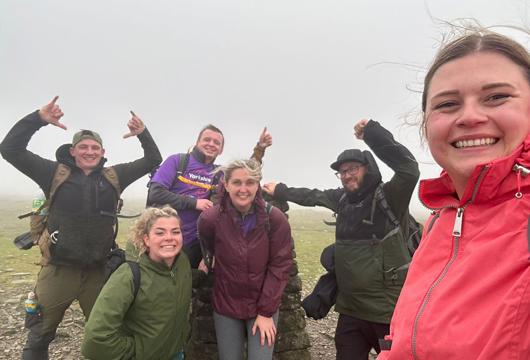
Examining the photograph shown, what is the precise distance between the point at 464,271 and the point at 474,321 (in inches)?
9.0

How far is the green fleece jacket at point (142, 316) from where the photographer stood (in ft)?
14.0

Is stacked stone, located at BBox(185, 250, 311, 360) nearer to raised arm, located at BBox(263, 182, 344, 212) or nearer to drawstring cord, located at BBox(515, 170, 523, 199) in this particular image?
raised arm, located at BBox(263, 182, 344, 212)

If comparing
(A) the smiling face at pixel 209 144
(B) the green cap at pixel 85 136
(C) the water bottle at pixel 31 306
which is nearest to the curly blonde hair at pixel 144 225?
(A) the smiling face at pixel 209 144

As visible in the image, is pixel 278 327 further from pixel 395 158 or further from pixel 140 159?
pixel 140 159

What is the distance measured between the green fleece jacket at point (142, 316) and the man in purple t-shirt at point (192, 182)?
1267mm

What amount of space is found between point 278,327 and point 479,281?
5.84m

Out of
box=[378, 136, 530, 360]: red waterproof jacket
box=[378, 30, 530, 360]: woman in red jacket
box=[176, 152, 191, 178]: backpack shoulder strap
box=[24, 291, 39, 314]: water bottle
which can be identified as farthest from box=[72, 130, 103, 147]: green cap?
box=[378, 136, 530, 360]: red waterproof jacket

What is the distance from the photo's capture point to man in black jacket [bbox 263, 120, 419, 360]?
4.93 metres

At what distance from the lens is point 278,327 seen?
6848 millimetres

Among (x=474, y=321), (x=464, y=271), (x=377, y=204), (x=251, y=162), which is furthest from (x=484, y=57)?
(x=251, y=162)

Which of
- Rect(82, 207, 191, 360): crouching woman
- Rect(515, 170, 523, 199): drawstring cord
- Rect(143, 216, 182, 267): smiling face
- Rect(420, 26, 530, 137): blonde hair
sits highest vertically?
Rect(420, 26, 530, 137): blonde hair

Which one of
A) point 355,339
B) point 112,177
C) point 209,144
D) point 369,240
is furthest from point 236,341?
→ point 112,177

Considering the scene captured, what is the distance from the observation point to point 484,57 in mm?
1841

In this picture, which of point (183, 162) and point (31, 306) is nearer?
point (31, 306)
